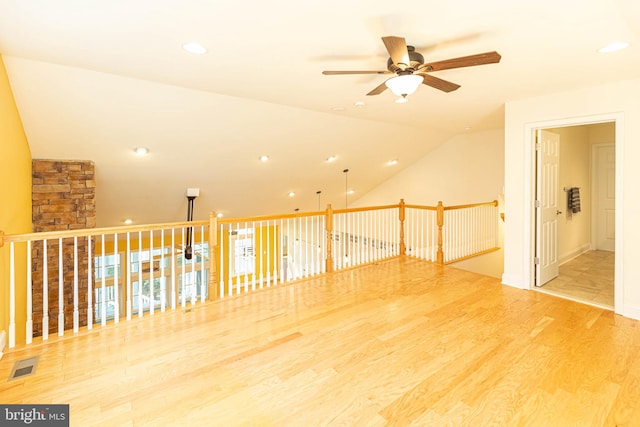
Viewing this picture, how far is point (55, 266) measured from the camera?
14.5ft

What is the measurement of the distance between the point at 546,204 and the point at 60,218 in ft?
21.5

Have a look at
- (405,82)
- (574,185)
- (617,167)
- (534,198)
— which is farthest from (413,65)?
(574,185)

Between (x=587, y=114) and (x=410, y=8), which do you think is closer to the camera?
(x=410, y=8)

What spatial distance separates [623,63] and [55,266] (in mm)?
6721

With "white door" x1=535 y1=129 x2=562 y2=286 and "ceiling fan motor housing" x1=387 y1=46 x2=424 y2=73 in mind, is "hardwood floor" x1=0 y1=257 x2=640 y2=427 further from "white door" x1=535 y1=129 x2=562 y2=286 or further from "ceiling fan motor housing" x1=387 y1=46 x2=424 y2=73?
"ceiling fan motor housing" x1=387 y1=46 x2=424 y2=73

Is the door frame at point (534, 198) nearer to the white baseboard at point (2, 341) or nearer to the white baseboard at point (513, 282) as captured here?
the white baseboard at point (513, 282)

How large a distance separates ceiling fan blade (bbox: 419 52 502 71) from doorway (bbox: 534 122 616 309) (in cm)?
247

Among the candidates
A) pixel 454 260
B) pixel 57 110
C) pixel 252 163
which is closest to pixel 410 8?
pixel 57 110

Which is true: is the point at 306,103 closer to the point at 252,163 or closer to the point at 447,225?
the point at 252,163

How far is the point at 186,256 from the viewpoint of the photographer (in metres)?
6.52

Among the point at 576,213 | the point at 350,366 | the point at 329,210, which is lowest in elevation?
the point at 350,366

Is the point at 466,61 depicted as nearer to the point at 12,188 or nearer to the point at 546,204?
the point at 546,204

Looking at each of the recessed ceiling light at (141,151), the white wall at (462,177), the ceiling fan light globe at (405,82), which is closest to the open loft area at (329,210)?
the ceiling fan light globe at (405,82)

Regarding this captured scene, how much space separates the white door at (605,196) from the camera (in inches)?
246
